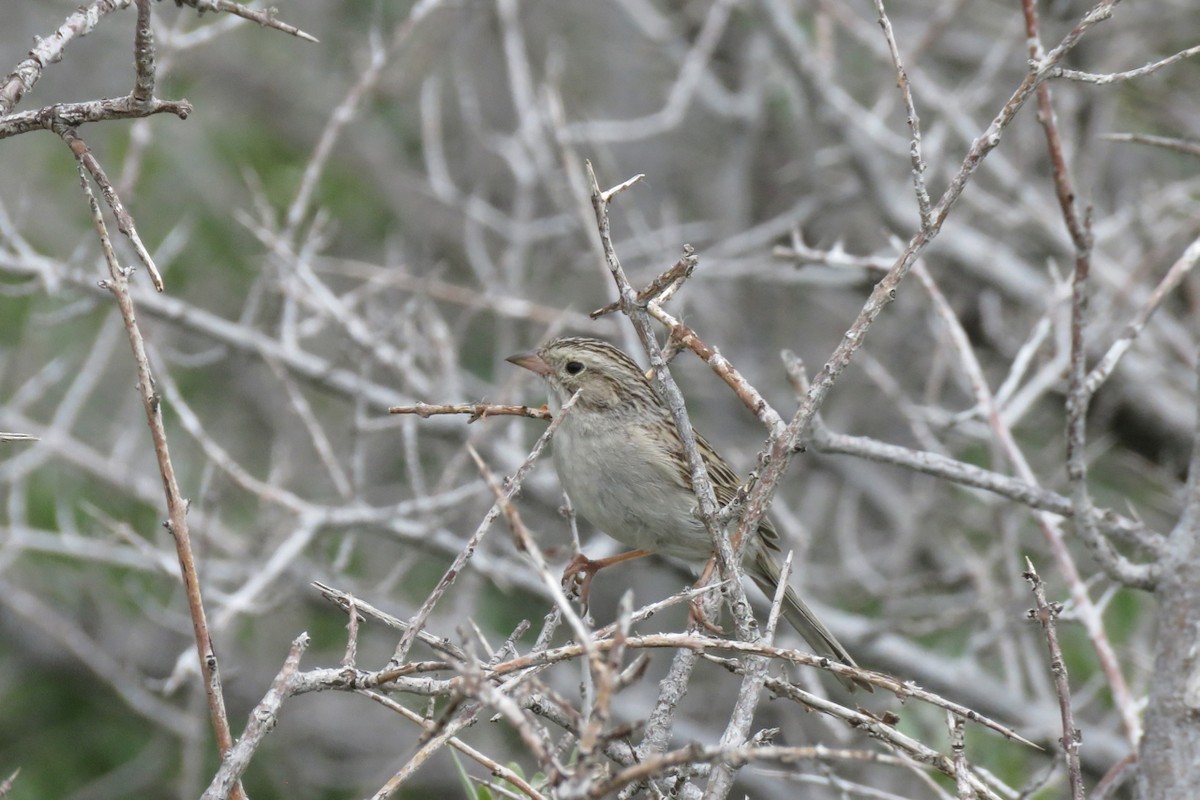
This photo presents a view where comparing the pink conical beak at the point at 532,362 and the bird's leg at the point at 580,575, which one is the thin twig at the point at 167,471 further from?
the pink conical beak at the point at 532,362

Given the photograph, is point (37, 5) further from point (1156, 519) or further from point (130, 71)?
point (1156, 519)

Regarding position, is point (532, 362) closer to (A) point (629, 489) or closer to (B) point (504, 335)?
(A) point (629, 489)

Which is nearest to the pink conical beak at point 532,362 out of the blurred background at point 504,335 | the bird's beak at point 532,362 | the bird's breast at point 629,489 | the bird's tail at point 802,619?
the bird's beak at point 532,362

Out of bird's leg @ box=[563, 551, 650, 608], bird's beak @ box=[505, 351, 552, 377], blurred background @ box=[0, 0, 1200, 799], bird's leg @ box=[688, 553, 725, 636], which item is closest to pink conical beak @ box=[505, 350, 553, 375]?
bird's beak @ box=[505, 351, 552, 377]

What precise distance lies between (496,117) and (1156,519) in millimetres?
6195

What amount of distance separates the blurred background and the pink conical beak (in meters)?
0.69

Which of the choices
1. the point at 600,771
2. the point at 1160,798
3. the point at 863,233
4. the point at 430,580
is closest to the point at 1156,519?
the point at 863,233

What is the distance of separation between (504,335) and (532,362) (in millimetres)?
2375

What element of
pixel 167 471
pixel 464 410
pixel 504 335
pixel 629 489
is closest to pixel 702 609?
pixel 464 410

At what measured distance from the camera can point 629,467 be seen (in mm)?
5016

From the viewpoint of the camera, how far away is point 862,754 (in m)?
1.92

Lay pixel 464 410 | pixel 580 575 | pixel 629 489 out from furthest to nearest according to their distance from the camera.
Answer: pixel 629 489 < pixel 580 575 < pixel 464 410

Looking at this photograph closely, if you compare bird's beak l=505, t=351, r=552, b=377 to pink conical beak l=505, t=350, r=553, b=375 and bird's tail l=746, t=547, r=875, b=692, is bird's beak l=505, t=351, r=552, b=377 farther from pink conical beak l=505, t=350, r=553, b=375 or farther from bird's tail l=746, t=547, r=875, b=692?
bird's tail l=746, t=547, r=875, b=692

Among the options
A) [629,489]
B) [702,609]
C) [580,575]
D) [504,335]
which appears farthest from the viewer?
[504,335]
